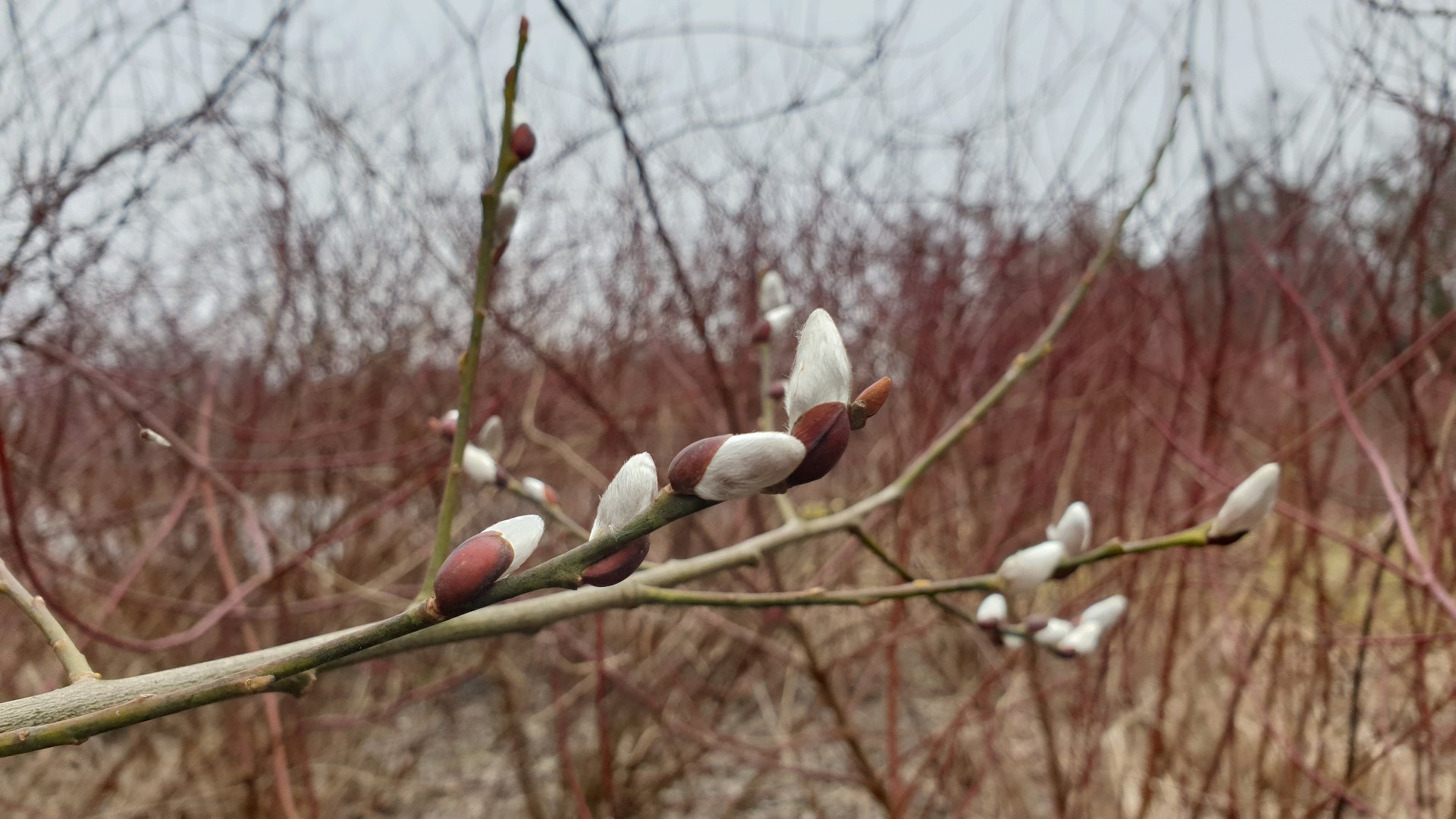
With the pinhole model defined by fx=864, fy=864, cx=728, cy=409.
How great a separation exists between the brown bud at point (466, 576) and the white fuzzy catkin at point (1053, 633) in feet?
1.95

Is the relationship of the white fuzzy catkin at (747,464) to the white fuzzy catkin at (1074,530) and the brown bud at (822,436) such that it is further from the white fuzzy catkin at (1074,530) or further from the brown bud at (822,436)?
the white fuzzy catkin at (1074,530)

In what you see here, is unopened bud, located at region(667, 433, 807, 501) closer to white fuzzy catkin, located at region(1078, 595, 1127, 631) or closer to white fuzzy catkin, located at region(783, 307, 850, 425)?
white fuzzy catkin, located at region(783, 307, 850, 425)

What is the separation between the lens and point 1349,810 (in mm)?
1983

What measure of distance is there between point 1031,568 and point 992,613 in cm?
9

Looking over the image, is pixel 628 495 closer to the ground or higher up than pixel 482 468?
closer to the ground

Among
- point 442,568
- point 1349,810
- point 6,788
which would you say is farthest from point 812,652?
point 6,788

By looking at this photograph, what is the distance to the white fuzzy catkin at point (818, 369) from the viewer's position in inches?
12.0

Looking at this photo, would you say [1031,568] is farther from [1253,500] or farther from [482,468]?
[482,468]

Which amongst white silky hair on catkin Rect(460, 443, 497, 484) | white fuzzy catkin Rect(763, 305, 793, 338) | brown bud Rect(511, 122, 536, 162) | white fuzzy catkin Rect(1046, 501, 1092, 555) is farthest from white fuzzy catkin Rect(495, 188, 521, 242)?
white fuzzy catkin Rect(1046, 501, 1092, 555)

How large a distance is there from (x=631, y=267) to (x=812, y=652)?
155 cm

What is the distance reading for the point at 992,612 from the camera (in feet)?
2.33

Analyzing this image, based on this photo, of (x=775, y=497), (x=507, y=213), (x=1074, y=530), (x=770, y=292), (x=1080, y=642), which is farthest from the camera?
(x=775, y=497)

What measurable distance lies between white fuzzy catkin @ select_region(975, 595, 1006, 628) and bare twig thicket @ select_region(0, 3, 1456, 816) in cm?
47

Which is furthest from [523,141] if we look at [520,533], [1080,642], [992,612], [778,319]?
[1080,642]
